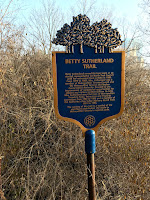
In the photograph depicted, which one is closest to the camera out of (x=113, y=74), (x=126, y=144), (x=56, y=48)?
(x=113, y=74)

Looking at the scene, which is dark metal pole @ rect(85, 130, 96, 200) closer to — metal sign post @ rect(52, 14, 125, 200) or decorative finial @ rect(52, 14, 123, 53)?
metal sign post @ rect(52, 14, 125, 200)

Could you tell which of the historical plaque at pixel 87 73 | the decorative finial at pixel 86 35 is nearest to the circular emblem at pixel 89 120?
the historical plaque at pixel 87 73

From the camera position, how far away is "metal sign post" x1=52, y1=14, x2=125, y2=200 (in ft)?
6.84

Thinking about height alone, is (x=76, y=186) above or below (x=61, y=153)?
below

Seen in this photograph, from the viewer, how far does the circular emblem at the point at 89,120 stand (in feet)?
7.24

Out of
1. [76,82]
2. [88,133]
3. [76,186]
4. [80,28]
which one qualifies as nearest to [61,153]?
[76,186]

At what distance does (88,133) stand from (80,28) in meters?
1.22

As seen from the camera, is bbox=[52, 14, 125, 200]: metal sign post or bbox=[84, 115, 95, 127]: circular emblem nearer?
bbox=[52, 14, 125, 200]: metal sign post

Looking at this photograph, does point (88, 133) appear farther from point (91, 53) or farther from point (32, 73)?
point (32, 73)

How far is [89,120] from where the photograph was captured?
2211mm

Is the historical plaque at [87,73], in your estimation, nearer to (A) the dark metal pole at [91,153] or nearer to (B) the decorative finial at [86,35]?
(B) the decorative finial at [86,35]

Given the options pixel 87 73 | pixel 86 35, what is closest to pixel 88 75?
pixel 87 73

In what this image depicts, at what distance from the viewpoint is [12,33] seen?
4.57 metres

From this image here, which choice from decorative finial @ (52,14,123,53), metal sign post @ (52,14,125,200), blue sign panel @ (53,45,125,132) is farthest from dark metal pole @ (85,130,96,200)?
decorative finial @ (52,14,123,53)
